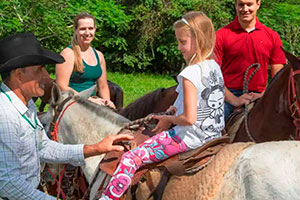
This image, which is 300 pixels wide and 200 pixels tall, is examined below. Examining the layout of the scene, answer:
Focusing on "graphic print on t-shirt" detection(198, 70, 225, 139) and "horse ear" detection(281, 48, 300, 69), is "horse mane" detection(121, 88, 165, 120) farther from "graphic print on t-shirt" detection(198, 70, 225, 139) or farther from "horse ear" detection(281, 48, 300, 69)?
"graphic print on t-shirt" detection(198, 70, 225, 139)

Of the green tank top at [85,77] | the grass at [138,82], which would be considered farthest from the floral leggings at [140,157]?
the grass at [138,82]

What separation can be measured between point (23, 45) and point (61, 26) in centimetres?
935

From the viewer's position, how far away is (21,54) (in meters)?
2.32

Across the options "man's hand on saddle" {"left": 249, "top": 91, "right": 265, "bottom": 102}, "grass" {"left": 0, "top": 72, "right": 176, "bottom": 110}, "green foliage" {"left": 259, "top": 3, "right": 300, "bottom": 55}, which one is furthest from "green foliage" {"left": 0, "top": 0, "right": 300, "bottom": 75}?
"man's hand on saddle" {"left": 249, "top": 91, "right": 265, "bottom": 102}

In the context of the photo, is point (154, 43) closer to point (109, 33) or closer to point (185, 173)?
point (109, 33)

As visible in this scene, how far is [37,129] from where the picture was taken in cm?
253

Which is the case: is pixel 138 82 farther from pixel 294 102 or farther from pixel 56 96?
pixel 56 96

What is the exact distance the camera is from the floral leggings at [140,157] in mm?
2672

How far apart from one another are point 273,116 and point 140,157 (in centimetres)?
159

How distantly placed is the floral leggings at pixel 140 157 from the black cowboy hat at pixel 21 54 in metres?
0.77

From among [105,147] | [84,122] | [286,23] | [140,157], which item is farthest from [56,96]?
[286,23]

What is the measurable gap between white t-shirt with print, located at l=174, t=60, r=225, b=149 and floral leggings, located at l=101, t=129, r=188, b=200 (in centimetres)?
7

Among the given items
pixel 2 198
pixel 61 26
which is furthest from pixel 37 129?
pixel 61 26

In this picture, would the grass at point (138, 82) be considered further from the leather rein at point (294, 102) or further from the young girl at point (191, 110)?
the young girl at point (191, 110)
